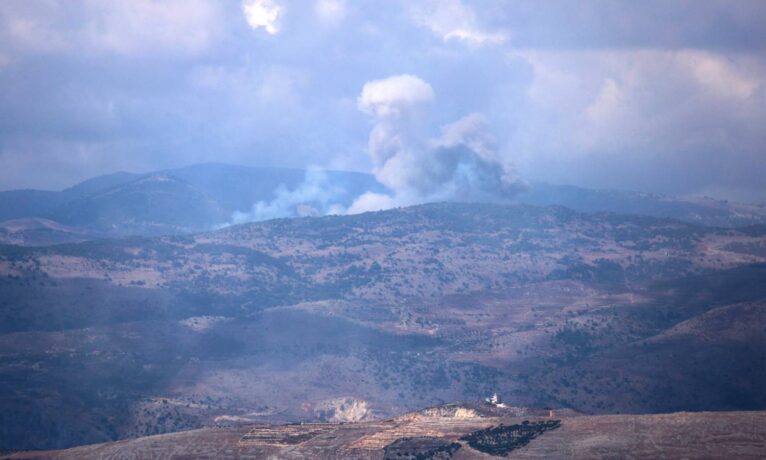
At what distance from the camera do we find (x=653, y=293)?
181 meters

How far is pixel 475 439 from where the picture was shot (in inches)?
3201

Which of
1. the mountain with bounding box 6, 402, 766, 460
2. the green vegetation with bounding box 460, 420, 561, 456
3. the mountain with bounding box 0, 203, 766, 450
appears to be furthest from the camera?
the mountain with bounding box 0, 203, 766, 450

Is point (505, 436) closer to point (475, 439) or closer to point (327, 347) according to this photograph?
point (475, 439)

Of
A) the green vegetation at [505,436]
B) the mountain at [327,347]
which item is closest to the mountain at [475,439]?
the green vegetation at [505,436]

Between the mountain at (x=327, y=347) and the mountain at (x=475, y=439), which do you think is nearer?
the mountain at (x=475, y=439)

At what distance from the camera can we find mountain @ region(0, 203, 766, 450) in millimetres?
122000

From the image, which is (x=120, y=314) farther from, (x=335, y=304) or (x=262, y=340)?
(x=335, y=304)

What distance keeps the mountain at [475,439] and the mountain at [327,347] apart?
30.0 metres

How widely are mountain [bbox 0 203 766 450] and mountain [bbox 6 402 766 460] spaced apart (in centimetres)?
3004

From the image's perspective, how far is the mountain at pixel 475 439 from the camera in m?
73.8

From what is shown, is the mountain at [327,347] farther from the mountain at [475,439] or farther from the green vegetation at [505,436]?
the green vegetation at [505,436]

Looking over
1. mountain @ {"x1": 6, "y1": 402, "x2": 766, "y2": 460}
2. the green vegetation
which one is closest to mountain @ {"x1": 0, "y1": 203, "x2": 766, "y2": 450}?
mountain @ {"x1": 6, "y1": 402, "x2": 766, "y2": 460}

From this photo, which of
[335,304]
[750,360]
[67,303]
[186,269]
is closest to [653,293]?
[750,360]

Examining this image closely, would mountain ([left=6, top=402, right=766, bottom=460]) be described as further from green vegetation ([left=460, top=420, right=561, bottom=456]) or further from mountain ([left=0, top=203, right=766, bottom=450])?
mountain ([left=0, top=203, right=766, bottom=450])
